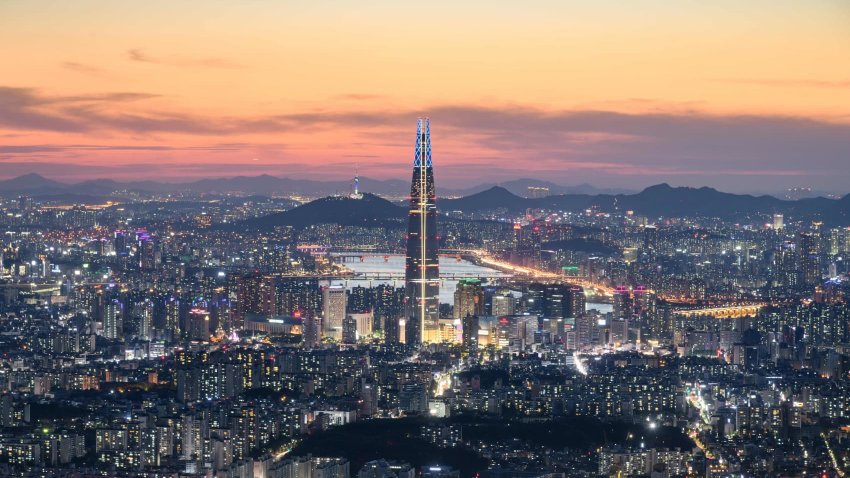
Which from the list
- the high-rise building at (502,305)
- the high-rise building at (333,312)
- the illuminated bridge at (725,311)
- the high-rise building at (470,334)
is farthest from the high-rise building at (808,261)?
the high-rise building at (333,312)

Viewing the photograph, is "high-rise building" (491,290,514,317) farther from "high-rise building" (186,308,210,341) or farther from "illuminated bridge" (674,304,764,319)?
"high-rise building" (186,308,210,341)

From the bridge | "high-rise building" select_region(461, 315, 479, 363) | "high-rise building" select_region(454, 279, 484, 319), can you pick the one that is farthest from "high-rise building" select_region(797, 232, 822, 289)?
"high-rise building" select_region(461, 315, 479, 363)

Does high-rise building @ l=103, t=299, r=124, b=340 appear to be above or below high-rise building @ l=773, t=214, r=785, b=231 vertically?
below

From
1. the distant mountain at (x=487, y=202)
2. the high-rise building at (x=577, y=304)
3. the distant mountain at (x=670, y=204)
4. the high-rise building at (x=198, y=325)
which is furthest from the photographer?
the distant mountain at (x=487, y=202)

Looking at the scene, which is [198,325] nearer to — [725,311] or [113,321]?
[113,321]

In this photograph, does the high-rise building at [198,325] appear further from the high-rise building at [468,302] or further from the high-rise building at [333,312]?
the high-rise building at [468,302]

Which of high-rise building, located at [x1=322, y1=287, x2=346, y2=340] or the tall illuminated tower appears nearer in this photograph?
high-rise building, located at [x1=322, y1=287, x2=346, y2=340]
